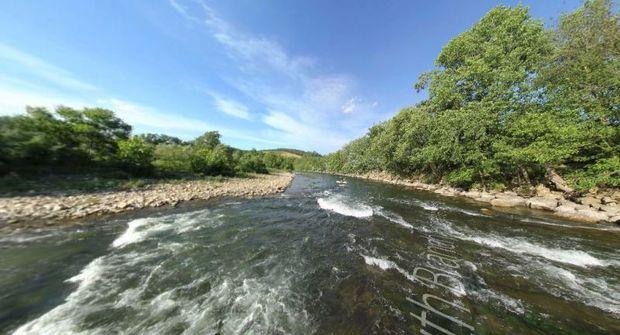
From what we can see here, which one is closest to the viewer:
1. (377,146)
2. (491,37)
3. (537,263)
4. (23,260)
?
(23,260)

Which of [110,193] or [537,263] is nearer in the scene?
[537,263]

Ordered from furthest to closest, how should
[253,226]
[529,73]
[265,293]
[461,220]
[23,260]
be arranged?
[529,73] < [461,220] < [253,226] < [23,260] < [265,293]

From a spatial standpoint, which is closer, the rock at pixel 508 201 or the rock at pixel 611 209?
the rock at pixel 611 209

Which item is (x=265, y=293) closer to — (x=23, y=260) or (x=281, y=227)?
(x=281, y=227)

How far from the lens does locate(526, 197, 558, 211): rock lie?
14.8 meters

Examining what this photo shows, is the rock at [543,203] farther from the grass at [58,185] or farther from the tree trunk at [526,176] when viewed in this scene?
the grass at [58,185]

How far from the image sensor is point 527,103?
Answer: 20.1 metres

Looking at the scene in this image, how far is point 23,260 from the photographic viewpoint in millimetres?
6254

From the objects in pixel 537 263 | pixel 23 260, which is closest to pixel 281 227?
pixel 23 260

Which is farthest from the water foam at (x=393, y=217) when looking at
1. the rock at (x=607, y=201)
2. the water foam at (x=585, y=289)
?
the rock at (x=607, y=201)

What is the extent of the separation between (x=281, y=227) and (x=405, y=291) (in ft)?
21.1

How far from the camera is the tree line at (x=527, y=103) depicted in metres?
14.9

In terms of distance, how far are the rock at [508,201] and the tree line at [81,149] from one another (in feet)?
108

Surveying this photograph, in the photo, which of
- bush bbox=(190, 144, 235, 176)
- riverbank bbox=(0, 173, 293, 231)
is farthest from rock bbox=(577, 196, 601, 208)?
bush bbox=(190, 144, 235, 176)
